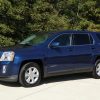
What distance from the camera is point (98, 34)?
11.5m

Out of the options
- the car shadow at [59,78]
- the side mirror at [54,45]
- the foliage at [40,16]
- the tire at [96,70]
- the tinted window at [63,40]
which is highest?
the foliage at [40,16]

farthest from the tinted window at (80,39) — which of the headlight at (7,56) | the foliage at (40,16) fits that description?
the foliage at (40,16)

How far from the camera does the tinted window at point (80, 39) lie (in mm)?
10644

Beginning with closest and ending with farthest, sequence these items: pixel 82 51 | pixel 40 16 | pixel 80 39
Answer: pixel 82 51
pixel 80 39
pixel 40 16

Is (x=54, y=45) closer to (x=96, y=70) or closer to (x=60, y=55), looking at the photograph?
(x=60, y=55)

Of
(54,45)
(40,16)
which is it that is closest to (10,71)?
(54,45)

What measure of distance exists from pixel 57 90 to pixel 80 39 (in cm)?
246

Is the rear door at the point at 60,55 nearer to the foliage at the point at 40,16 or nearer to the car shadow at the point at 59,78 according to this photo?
the car shadow at the point at 59,78

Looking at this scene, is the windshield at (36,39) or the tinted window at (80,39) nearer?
the windshield at (36,39)

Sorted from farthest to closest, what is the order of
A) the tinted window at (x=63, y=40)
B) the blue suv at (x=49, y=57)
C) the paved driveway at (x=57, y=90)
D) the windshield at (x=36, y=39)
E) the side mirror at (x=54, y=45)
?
the tinted window at (x=63, y=40) < the windshield at (x=36, y=39) < the side mirror at (x=54, y=45) < the blue suv at (x=49, y=57) < the paved driveway at (x=57, y=90)

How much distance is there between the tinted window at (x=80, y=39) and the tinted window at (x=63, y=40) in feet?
0.97

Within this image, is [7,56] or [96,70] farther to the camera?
[96,70]

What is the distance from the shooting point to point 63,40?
1029cm

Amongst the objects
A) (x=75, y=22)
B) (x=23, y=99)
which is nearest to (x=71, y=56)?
(x=23, y=99)
